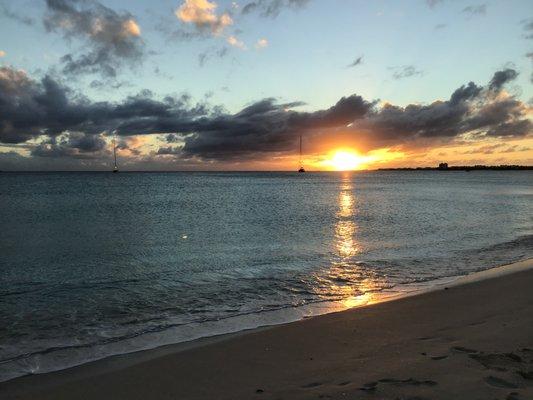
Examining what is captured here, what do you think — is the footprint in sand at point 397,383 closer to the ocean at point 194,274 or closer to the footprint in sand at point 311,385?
the footprint in sand at point 311,385

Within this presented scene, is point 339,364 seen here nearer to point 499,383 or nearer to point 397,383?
point 397,383

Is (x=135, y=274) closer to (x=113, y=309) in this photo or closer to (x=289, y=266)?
(x=113, y=309)

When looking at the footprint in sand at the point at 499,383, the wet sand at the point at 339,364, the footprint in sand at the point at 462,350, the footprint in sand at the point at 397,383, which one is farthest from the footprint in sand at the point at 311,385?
the footprint in sand at the point at 462,350

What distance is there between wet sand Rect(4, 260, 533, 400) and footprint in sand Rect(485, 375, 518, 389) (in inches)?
0.5

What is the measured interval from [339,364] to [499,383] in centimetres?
226

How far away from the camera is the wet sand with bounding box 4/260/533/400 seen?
573cm

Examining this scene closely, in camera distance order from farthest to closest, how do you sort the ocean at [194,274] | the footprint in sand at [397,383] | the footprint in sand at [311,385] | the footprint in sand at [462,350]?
the ocean at [194,274]
the footprint in sand at [462,350]
the footprint in sand at [311,385]
the footprint in sand at [397,383]

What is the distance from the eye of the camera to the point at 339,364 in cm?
673

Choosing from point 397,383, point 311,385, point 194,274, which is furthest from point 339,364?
point 194,274

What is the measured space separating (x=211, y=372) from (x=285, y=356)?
4.38 feet

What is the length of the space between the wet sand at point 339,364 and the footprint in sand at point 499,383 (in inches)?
0.5

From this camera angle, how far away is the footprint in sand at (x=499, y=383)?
5.51m

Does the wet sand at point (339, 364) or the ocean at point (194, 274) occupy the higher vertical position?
the wet sand at point (339, 364)

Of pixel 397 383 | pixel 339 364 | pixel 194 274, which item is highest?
pixel 397 383
